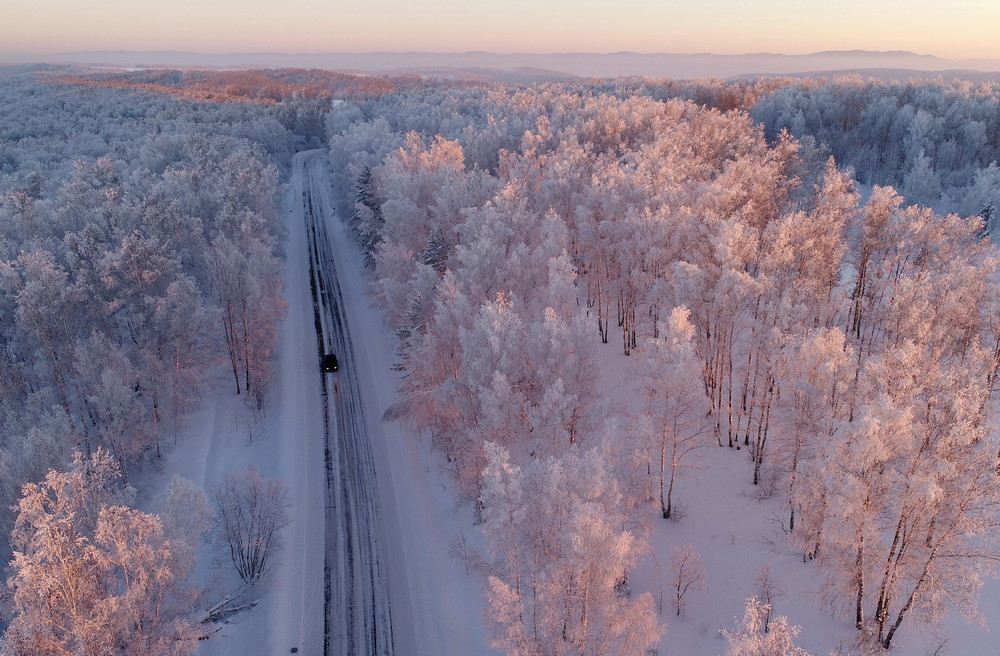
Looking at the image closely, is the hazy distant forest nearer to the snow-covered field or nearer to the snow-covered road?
the snow-covered field

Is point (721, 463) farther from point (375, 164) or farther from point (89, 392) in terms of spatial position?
point (375, 164)

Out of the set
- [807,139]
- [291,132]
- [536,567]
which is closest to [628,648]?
[536,567]

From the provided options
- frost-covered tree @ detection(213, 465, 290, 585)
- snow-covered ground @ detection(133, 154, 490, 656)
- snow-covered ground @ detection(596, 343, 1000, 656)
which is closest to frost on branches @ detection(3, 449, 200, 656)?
snow-covered ground @ detection(133, 154, 490, 656)

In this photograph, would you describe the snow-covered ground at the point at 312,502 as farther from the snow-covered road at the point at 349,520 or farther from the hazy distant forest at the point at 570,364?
the hazy distant forest at the point at 570,364

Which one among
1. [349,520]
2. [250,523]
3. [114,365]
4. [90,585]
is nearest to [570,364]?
[349,520]

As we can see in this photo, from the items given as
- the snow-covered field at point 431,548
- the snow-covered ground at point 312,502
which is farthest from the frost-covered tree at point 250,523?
the snow-covered field at point 431,548
